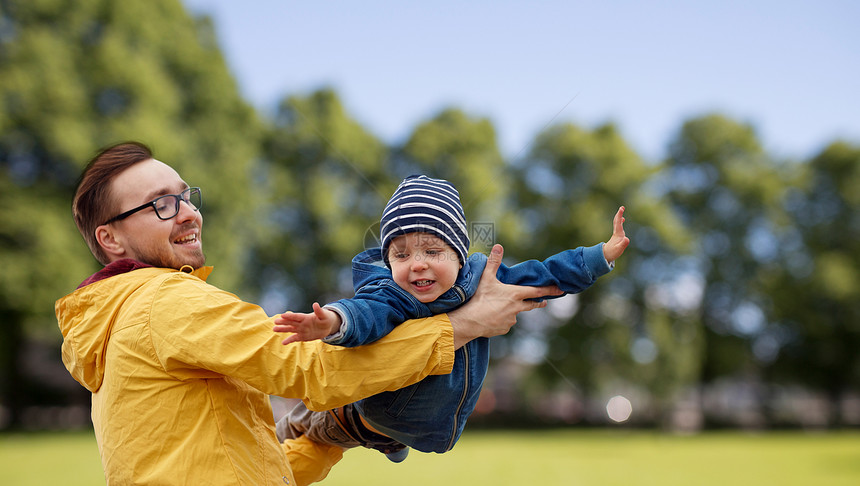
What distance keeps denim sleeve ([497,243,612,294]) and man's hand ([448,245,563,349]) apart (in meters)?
0.05

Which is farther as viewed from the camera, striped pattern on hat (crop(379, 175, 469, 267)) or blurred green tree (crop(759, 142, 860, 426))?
blurred green tree (crop(759, 142, 860, 426))

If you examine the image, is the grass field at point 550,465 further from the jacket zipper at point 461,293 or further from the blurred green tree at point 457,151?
the jacket zipper at point 461,293

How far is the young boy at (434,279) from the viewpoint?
2656 millimetres

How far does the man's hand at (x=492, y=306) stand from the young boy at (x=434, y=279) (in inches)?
1.8

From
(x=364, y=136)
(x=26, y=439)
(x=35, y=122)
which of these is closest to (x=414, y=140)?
(x=364, y=136)

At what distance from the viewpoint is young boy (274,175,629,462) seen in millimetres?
2656

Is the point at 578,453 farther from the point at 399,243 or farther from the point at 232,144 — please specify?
the point at 399,243

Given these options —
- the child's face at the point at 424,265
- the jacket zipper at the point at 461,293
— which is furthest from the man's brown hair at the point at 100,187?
the jacket zipper at the point at 461,293

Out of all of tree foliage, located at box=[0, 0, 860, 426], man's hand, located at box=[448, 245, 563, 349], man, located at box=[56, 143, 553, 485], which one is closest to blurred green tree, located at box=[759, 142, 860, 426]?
tree foliage, located at box=[0, 0, 860, 426]

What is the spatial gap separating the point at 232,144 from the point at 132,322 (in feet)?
73.8

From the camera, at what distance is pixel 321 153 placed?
26.6 m

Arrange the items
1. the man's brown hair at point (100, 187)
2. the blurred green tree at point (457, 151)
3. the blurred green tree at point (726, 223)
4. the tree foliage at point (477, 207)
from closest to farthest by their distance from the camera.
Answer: the man's brown hair at point (100, 187)
the tree foliage at point (477, 207)
the blurred green tree at point (457, 151)
the blurred green tree at point (726, 223)

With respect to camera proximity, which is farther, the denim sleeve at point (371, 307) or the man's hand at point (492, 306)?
the man's hand at point (492, 306)

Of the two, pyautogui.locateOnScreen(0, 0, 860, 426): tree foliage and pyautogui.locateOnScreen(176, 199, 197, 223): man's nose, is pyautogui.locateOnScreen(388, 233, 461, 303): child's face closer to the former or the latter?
pyautogui.locateOnScreen(176, 199, 197, 223): man's nose
